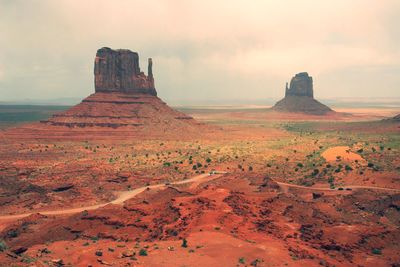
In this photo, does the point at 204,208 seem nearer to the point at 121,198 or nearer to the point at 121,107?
the point at 121,198

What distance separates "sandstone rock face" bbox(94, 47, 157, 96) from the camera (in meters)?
136

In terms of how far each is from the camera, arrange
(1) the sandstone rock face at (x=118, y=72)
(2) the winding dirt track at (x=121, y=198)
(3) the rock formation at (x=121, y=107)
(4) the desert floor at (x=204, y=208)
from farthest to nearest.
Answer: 1. (1) the sandstone rock face at (x=118, y=72)
2. (3) the rock formation at (x=121, y=107)
3. (2) the winding dirt track at (x=121, y=198)
4. (4) the desert floor at (x=204, y=208)

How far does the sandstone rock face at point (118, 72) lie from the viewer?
447ft

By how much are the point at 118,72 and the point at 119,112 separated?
15.0 metres

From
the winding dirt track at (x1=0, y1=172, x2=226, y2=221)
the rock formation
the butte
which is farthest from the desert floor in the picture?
the rock formation

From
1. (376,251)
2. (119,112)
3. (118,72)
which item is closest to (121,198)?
(376,251)

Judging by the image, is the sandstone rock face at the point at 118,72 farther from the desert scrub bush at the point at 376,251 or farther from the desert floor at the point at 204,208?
the desert scrub bush at the point at 376,251

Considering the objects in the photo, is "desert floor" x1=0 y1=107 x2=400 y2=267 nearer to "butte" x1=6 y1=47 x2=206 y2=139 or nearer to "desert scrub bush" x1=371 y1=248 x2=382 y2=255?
"desert scrub bush" x1=371 y1=248 x2=382 y2=255

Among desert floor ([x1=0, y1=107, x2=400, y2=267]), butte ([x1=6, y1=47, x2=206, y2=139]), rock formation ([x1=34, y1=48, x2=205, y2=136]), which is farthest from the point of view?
rock formation ([x1=34, y1=48, x2=205, y2=136])

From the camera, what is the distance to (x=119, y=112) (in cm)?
13525

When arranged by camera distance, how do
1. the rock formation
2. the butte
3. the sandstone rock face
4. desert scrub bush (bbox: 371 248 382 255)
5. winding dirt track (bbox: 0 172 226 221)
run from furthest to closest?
the sandstone rock face < the rock formation < the butte < winding dirt track (bbox: 0 172 226 221) < desert scrub bush (bbox: 371 248 382 255)

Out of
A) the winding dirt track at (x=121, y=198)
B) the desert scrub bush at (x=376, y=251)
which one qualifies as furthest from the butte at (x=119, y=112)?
the desert scrub bush at (x=376, y=251)

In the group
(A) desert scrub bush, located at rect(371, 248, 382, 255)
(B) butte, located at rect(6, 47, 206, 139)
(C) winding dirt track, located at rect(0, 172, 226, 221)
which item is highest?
(B) butte, located at rect(6, 47, 206, 139)

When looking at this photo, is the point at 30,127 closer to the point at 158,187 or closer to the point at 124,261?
the point at 158,187
